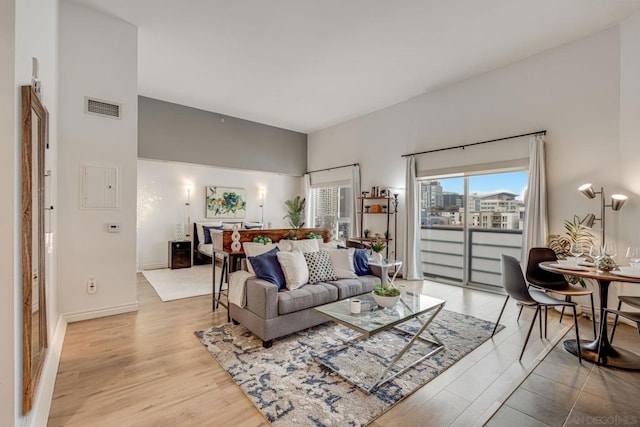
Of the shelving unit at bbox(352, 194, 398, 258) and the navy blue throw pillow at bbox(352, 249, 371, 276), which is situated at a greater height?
the shelving unit at bbox(352, 194, 398, 258)

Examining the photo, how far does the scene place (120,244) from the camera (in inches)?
142

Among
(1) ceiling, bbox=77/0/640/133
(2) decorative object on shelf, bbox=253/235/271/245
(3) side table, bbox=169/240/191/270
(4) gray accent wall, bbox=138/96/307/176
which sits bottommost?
(3) side table, bbox=169/240/191/270

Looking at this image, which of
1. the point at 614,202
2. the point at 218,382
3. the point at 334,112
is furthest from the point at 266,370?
the point at 334,112

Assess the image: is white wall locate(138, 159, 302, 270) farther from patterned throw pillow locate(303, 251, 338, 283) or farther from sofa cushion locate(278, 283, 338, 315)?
sofa cushion locate(278, 283, 338, 315)

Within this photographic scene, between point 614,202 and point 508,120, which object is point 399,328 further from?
point 508,120

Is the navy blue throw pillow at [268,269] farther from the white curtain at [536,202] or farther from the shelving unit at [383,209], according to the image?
the white curtain at [536,202]

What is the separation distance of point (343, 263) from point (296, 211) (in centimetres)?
450

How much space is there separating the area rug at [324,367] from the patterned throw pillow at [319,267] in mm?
535

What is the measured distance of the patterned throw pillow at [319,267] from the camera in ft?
11.1

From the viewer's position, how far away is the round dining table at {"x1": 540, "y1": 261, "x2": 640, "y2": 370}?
241 cm

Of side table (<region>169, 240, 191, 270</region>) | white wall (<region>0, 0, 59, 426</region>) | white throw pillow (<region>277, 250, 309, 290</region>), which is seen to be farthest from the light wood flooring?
side table (<region>169, 240, 191, 270</region>)

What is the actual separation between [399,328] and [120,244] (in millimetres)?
3498

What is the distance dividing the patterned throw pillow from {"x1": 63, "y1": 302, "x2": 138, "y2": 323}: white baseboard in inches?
92.2

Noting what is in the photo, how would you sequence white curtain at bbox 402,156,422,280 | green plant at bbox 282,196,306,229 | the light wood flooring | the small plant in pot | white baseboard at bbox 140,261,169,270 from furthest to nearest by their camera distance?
green plant at bbox 282,196,306,229 < white baseboard at bbox 140,261,169,270 < white curtain at bbox 402,156,422,280 < the small plant in pot < the light wood flooring
